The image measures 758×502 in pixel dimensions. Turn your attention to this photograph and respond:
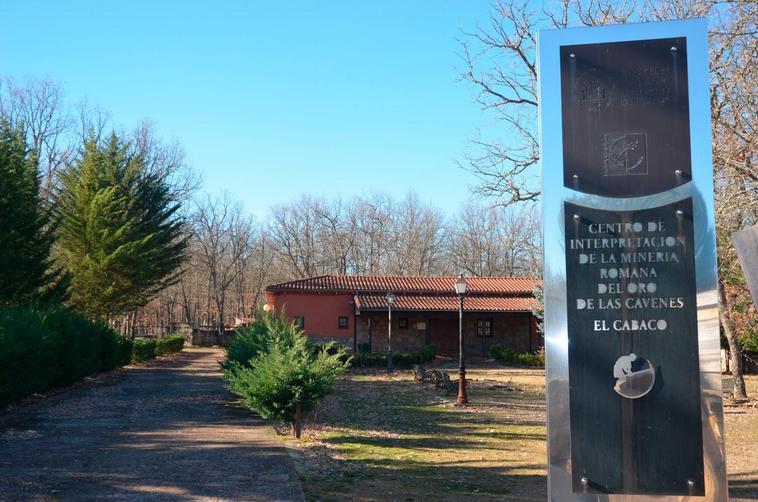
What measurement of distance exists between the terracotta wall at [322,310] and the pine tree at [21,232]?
1463cm

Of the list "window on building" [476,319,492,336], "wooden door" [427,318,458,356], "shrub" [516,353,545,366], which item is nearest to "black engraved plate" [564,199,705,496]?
"shrub" [516,353,545,366]

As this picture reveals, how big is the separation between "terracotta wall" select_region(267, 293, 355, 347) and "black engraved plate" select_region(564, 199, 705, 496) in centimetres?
3703

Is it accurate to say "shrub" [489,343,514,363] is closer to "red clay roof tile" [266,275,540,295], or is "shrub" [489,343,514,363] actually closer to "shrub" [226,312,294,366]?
"red clay roof tile" [266,275,540,295]

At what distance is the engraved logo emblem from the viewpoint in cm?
380

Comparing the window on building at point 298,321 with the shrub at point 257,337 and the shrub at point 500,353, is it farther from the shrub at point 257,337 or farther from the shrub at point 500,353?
the shrub at point 500,353

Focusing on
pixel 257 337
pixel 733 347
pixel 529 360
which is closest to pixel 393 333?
pixel 529 360

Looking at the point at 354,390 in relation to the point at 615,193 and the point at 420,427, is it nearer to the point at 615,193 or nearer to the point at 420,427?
the point at 420,427

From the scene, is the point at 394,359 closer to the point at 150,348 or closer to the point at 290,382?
the point at 150,348

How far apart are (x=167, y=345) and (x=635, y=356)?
137ft

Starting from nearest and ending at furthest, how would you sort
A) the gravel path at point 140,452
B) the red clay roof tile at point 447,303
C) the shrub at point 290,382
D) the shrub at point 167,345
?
the gravel path at point 140,452 < the shrub at point 290,382 < the shrub at point 167,345 < the red clay roof tile at point 447,303

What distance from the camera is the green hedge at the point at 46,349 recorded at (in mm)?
14383

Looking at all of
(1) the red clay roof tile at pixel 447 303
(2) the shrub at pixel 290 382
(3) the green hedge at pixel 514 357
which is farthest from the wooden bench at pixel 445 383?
(1) the red clay roof tile at pixel 447 303

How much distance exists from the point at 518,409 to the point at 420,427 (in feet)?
16.9

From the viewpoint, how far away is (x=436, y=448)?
11656mm
